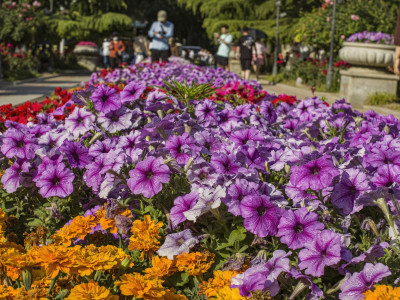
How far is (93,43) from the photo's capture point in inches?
1518

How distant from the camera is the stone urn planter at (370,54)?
1231 cm

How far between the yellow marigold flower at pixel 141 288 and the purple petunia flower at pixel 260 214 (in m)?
0.50

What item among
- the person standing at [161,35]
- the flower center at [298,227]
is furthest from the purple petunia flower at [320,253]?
the person standing at [161,35]

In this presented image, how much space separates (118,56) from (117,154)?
2288cm

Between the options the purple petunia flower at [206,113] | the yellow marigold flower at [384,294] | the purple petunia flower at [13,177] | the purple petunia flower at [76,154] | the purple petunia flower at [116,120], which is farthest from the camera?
the purple petunia flower at [206,113]

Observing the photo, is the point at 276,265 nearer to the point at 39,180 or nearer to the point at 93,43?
the point at 39,180

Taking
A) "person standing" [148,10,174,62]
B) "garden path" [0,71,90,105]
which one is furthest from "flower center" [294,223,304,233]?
"person standing" [148,10,174,62]

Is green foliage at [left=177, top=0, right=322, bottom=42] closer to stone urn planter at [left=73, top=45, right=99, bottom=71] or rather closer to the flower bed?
stone urn planter at [left=73, top=45, right=99, bottom=71]

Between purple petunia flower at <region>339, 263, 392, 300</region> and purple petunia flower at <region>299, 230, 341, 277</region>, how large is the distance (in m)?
0.09

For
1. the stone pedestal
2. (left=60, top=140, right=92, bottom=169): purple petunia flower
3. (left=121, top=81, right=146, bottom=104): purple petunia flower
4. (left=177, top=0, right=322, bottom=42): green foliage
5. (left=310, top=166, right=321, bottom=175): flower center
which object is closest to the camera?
(left=310, top=166, right=321, bottom=175): flower center

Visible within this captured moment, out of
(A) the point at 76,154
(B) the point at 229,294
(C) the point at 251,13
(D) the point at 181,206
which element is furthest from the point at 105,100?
(C) the point at 251,13

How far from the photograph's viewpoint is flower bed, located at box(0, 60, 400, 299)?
1934 millimetres

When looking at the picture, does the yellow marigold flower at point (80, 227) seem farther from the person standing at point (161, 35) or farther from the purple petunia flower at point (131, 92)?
the person standing at point (161, 35)

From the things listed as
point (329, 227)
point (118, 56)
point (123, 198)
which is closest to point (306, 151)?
point (329, 227)
